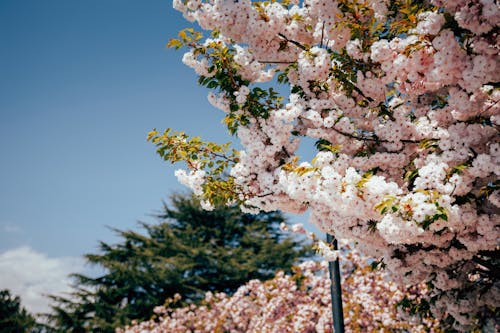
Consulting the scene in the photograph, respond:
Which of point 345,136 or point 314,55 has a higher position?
point 314,55

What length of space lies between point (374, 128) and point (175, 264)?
1479 cm

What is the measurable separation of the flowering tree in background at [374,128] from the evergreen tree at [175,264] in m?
13.3

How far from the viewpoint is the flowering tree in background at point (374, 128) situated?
3.16 meters

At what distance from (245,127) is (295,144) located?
0.63 m

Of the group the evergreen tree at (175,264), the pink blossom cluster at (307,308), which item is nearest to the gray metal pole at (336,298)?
the pink blossom cluster at (307,308)

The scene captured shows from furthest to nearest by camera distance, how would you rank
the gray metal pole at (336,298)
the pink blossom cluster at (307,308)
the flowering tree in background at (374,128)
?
the pink blossom cluster at (307,308), the gray metal pole at (336,298), the flowering tree in background at (374,128)

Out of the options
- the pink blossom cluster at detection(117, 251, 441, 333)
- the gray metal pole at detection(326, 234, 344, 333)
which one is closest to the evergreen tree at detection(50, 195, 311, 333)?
the pink blossom cluster at detection(117, 251, 441, 333)

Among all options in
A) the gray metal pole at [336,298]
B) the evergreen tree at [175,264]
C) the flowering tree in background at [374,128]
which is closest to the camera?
the flowering tree in background at [374,128]

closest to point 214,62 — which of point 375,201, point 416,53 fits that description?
point 416,53

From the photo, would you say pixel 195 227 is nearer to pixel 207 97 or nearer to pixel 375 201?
pixel 207 97

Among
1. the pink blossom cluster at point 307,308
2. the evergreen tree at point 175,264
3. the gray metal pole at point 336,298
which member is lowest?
the gray metal pole at point 336,298

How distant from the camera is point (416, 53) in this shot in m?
3.64

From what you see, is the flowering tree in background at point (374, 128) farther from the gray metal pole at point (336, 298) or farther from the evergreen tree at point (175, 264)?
the evergreen tree at point (175, 264)

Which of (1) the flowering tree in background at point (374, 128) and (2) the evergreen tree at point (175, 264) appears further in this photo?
(2) the evergreen tree at point (175, 264)
